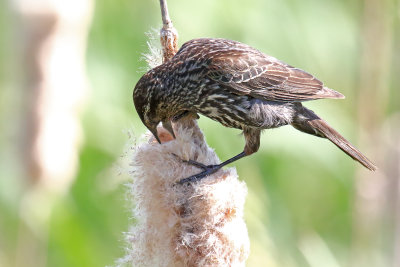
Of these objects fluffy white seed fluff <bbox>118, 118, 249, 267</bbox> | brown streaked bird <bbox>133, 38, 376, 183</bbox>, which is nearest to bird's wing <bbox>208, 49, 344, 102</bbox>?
brown streaked bird <bbox>133, 38, 376, 183</bbox>

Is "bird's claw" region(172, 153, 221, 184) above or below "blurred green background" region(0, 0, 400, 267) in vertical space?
above

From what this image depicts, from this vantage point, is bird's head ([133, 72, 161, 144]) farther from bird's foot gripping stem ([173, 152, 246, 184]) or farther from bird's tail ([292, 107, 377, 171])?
bird's tail ([292, 107, 377, 171])

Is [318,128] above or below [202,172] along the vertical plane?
below

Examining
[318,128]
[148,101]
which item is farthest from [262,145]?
[148,101]

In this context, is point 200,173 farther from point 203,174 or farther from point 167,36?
point 167,36

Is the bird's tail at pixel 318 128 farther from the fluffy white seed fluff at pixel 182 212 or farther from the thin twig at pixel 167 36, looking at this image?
the fluffy white seed fluff at pixel 182 212

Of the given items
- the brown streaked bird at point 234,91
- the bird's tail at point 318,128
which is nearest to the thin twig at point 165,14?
the brown streaked bird at point 234,91
